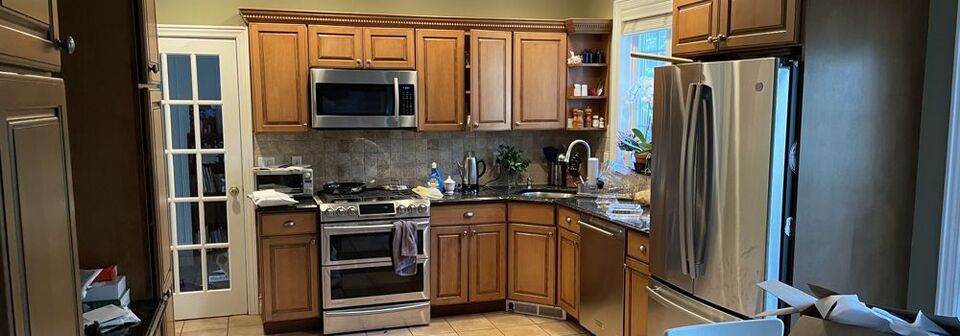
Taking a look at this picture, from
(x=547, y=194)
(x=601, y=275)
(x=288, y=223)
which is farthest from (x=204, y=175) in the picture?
(x=601, y=275)

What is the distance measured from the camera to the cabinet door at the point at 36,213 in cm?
100

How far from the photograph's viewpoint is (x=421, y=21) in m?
4.51

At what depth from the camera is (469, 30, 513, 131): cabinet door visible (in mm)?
4645

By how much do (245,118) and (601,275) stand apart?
2619 mm

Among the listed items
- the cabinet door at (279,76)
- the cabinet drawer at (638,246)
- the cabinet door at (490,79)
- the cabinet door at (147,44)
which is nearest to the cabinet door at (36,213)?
the cabinet door at (147,44)

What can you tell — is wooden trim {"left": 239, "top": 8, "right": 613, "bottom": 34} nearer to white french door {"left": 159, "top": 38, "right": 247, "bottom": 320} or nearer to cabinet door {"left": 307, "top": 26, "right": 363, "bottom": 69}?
cabinet door {"left": 307, "top": 26, "right": 363, "bottom": 69}

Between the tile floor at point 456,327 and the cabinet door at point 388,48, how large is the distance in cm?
179

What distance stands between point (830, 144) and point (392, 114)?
2787 millimetres

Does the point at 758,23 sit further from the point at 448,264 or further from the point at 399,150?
the point at 399,150

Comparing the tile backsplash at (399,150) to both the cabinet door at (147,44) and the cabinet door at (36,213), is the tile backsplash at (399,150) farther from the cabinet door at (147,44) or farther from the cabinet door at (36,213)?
the cabinet door at (36,213)

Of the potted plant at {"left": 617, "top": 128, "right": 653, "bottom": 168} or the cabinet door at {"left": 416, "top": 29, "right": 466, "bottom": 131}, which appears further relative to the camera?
the cabinet door at {"left": 416, "top": 29, "right": 466, "bottom": 131}

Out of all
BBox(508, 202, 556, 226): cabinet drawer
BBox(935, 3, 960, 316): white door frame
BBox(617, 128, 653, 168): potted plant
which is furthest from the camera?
BBox(508, 202, 556, 226): cabinet drawer

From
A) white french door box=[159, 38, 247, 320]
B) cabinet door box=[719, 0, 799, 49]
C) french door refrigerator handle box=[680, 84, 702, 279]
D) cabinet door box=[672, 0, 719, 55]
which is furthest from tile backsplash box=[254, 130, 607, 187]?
cabinet door box=[719, 0, 799, 49]

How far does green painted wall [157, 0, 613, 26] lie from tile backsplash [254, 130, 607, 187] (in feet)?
2.86
